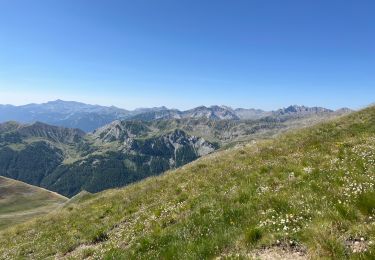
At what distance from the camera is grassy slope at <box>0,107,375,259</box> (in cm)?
967

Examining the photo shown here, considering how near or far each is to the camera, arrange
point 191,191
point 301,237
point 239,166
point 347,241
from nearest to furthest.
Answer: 1. point 347,241
2. point 301,237
3. point 191,191
4. point 239,166

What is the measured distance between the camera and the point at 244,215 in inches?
496

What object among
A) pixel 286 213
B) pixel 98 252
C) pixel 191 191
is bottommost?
pixel 98 252

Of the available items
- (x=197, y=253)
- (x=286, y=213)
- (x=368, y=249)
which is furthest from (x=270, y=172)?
(x=368, y=249)

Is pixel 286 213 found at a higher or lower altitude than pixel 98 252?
higher

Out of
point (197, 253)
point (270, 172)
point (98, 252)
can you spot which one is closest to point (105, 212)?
point (98, 252)

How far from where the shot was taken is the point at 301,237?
941 cm

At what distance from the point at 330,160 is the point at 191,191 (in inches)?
300

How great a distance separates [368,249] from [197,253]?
4.80 metres

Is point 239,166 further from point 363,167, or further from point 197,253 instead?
point 197,253

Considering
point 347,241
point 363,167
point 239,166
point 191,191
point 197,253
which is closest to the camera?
point 347,241

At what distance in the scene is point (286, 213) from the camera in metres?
11.2

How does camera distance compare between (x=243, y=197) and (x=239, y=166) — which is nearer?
(x=243, y=197)

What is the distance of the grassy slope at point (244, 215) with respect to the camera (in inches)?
381
